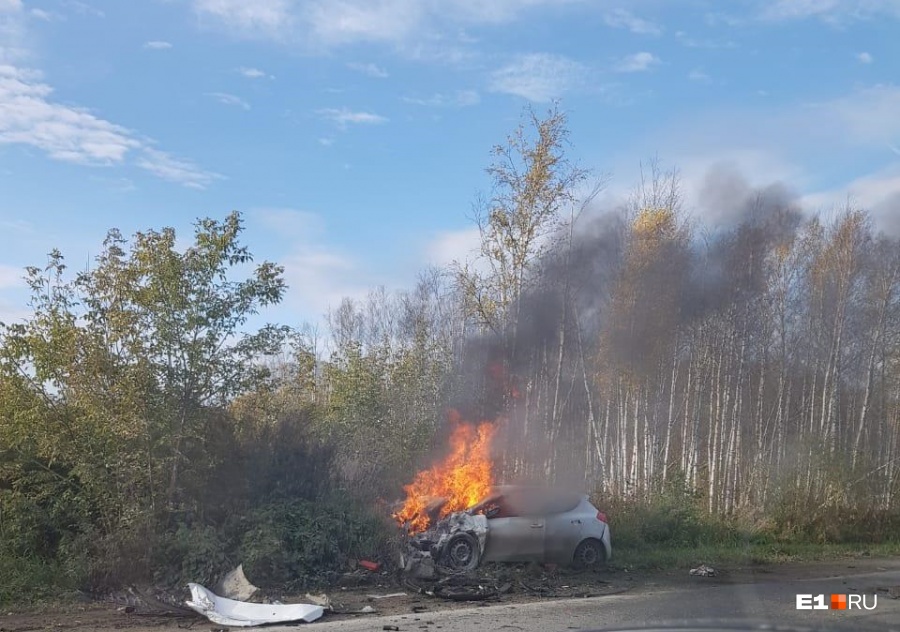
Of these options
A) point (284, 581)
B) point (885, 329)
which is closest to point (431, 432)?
point (284, 581)

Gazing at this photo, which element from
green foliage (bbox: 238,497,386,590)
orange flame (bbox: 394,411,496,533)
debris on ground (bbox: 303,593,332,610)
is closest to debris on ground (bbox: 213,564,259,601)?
green foliage (bbox: 238,497,386,590)

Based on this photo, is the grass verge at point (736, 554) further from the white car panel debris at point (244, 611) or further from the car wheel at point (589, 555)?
the white car panel debris at point (244, 611)

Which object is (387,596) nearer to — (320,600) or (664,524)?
(320,600)

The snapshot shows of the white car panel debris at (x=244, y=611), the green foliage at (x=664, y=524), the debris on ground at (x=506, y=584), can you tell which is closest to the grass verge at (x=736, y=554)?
the green foliage at (x=664, y=524)

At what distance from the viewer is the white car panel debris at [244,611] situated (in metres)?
9.45

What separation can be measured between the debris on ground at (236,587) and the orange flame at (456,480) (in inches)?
117

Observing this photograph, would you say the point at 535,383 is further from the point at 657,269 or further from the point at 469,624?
the point at 469,624

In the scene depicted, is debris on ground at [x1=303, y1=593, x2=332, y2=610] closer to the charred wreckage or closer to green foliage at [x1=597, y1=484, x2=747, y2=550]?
the charred wreckage

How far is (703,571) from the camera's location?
44.7 ft

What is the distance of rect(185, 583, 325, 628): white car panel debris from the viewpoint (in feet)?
31.0

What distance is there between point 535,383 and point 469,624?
9771mm

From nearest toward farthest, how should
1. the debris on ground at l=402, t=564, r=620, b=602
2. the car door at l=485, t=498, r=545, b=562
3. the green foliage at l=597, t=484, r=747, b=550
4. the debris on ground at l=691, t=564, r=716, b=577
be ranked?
1. the debris on ground at l=402, t=564, r=620, b=602
2. the car door at l=485, t=498, r=545, b=562
3. the debris on ground at l=691, t=564, r=716, b=577
4. the green foliage at l=597, t=484, r=747, b=550

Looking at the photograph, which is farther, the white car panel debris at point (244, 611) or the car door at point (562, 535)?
the car door at point (562, 535)

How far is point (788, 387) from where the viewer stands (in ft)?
84.4
